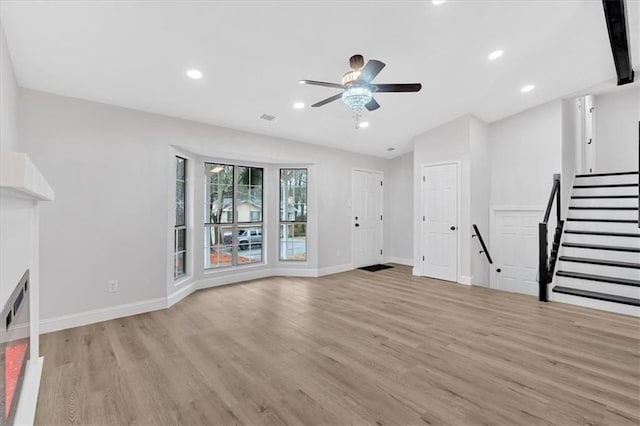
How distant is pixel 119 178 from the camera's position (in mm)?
3566

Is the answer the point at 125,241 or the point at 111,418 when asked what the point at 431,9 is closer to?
the point at 111,418

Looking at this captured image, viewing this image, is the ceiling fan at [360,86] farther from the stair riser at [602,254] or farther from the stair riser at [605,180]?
the stair riser at [605,180]

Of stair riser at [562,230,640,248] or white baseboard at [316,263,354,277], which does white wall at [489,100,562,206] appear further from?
white baseboard at [316,263,354,277]

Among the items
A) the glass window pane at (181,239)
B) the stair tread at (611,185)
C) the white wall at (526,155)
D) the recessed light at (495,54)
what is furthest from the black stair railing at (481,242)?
the glass window pane at (181,239)

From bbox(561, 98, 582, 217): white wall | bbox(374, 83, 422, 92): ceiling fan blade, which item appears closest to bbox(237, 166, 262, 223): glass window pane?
bbox(374, 83, 422, 92): ceiling fan blade

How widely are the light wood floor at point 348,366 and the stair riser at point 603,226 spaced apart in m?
1.67

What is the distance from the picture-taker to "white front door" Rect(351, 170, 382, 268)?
21.2 ft

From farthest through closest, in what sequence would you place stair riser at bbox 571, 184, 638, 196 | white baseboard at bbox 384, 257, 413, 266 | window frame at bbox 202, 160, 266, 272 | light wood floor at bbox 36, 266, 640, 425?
white baseboard at bbox 384, 257, 413, 266
window frame at bbox 202, 160, 266, 272
stair riser at bbox 571, 184, 638, 196
light wood floor at bbox 36, 266, 640, 425

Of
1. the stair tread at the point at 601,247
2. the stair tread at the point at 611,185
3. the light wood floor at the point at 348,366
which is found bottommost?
the light wood floor at the point at 348,366

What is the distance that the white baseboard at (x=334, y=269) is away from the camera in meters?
5.76

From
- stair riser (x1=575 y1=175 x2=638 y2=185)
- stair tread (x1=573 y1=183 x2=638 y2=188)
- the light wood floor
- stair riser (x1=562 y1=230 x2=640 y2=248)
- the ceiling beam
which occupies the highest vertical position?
the ceiling beam

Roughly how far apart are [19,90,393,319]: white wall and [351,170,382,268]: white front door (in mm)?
3231

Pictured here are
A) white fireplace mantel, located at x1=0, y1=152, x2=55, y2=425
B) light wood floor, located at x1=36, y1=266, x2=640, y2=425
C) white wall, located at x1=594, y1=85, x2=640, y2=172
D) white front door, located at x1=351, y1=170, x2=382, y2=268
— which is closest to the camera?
white fireplace mantel, located at x1=0, y1=152, x2=55, y2=425

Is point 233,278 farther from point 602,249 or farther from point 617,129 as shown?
point 617,129
